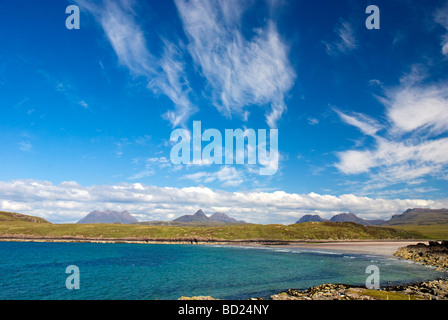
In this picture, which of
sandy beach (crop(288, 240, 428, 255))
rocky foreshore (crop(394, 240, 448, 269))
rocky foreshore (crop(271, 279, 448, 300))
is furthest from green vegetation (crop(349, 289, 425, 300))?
sandy beach (crop(288, 240, 428, 255))

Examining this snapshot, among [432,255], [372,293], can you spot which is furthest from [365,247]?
[372,293]

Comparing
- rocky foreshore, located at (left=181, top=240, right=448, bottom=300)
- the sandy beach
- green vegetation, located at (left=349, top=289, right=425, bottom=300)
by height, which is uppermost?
green vegetation, located at (left=349, top=289, right=425, bottom=300)

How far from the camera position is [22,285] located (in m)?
51.5

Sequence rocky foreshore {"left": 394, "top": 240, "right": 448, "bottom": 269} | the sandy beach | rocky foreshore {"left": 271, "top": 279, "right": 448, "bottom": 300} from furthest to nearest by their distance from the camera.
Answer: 1. the sandy beach
2. rocky foreshore {"left": 394, "top": 240, "right": 448, "bottom": 269}
3. rocky foreshore {"left": 271, "top": 279, "right": 448, "bottom": 300}

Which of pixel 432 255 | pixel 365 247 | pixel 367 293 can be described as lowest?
pixel 365 247

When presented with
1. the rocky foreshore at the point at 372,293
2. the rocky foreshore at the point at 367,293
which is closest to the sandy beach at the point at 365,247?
the rocky foreshore at the point at 367,293

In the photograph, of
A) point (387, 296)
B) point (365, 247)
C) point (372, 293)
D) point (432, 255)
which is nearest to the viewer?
point (387, 296)

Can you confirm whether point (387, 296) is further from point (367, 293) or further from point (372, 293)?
point (367, 293)

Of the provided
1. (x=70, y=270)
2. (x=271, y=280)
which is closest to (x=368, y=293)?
(x=271, y=280)

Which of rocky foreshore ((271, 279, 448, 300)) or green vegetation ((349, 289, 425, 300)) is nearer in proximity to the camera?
green vegetation ((349, 289, 425, 300))

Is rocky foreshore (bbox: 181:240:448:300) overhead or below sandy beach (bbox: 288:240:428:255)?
overhead

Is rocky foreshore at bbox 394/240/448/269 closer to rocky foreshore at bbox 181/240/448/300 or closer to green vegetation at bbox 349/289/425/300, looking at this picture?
rocky foreshore at bbox 181/240/448/300
